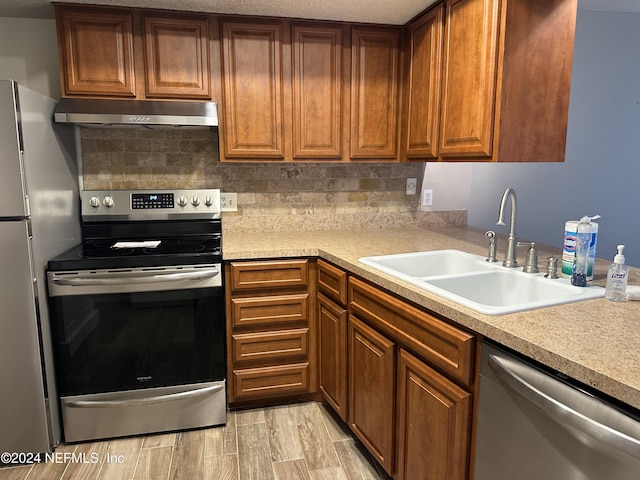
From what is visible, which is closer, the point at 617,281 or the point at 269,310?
the point at 617,281

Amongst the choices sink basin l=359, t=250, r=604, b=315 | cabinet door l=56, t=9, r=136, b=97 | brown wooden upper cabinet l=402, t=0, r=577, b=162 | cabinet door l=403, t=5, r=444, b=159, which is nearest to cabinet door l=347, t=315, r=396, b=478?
sink basin l=359, t=250, r=604, b=315

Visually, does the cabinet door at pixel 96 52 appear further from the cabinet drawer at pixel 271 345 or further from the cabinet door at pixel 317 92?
the cabinet drawer at pixel 271 345

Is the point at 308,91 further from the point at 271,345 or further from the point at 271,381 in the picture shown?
the point at 271,381

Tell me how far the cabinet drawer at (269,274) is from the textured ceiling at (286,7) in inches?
48.4

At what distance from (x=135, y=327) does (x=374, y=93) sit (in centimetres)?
173

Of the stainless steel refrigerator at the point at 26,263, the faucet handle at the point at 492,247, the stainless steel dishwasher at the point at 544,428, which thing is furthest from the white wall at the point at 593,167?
the stainless steel refrigerator at the point at 26,263

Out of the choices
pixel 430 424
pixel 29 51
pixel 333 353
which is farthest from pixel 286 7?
pixel 430 424

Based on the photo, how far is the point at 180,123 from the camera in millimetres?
2133

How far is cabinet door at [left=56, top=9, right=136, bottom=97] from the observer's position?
6.88 ft

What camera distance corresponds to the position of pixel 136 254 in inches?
80.7

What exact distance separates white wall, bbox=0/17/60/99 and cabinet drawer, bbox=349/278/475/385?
1.97 metres

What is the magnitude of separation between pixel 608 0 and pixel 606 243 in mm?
1594

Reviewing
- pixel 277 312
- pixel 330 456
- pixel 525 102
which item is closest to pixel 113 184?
pixel 277 312

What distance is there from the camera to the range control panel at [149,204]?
2.41m
